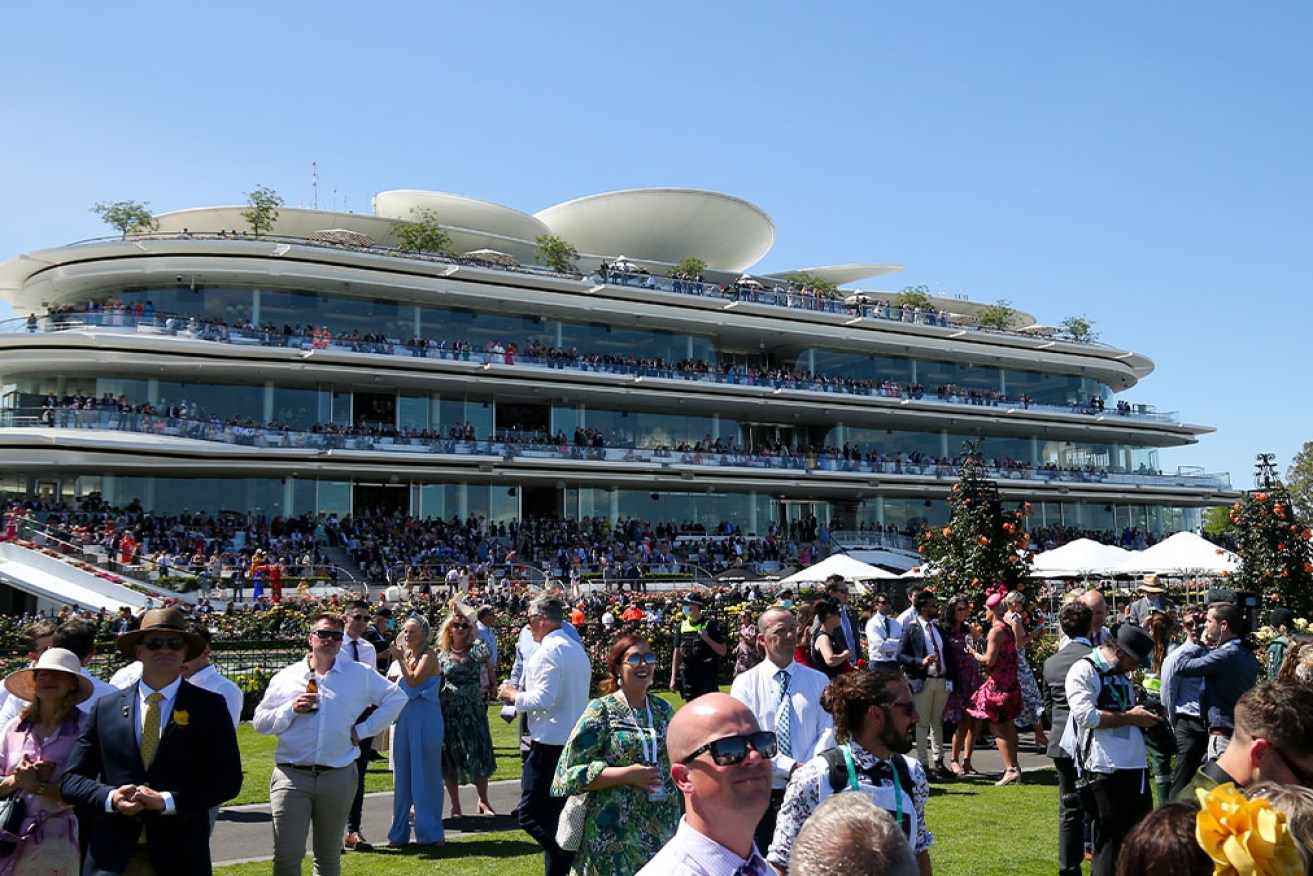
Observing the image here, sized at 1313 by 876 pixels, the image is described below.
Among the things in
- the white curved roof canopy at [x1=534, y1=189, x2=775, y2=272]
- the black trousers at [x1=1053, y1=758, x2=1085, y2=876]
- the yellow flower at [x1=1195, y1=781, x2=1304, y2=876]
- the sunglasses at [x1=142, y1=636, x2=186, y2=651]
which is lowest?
the black trousers at [x1=1053, y1=758, x2=1085, y2=876]

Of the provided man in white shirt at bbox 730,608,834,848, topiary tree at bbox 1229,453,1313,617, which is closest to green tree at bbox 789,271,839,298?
topiary tree at bbox 1229,453,1313,617

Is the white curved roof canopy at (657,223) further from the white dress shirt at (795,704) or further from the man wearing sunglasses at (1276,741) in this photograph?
the man wearing sunglasses at (1276,741)

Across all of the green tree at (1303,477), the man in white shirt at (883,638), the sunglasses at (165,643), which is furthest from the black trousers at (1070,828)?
the green tree at (1303,477)

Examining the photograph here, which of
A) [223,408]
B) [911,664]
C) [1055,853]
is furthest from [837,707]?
Result: [223,408]

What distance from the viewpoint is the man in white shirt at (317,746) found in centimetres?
650

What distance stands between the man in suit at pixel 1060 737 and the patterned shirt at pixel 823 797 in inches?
119

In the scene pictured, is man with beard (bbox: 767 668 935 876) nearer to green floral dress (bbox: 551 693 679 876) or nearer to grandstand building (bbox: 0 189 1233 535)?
green floral dress (bbox: 551 693 679 876)

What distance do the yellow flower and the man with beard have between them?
1984mm

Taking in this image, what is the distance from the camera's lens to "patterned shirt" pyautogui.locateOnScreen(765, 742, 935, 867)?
4.46 metres

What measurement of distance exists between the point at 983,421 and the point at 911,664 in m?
46.4

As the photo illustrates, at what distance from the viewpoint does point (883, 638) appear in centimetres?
1152

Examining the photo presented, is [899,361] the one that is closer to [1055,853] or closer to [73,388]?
[73,388]

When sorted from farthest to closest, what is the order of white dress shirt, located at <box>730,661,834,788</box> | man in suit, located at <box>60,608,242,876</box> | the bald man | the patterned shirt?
white dress shirt, located at <box>730,661,834,788</box>, man in suit, located at <box>60,608,242,876</box>, the patterned shirt, the bald man

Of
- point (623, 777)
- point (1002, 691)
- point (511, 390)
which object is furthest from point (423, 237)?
point (623, 777)
